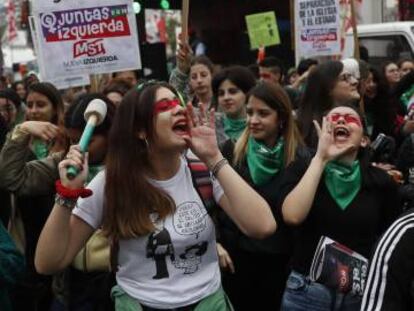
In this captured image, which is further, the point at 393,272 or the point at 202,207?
the point at 202,207

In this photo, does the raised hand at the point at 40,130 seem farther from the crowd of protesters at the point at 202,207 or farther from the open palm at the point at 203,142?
the open palm at the point at 203,142

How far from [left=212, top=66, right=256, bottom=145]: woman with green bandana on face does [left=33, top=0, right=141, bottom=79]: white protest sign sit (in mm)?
666

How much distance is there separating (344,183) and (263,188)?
67 cm

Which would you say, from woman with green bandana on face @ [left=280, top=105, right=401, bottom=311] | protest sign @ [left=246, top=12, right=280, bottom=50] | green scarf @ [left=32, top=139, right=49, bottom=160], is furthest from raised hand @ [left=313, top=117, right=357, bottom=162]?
protest sign @ [left=246, top=12, right=280, bottom=50]

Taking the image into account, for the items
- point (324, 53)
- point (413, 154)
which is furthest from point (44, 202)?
point (324, 53)

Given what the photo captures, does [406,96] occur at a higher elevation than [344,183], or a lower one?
lower

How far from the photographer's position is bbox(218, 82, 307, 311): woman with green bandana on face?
374 cm

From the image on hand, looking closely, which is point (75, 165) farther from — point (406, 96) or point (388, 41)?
point (388, 41)

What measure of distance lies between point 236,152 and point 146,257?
4.95 ft

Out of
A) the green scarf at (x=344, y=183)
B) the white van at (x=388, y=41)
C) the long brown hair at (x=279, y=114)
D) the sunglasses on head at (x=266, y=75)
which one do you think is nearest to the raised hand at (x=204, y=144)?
the green scarf at (x=344, y=183)

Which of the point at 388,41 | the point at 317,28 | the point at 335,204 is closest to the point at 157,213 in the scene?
the point at 335,204

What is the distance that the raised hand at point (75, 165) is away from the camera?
236 centimetres

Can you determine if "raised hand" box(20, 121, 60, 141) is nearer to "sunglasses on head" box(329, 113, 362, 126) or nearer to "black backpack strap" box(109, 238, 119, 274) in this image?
"black backpack strap" box(109, 238, 119, 274)

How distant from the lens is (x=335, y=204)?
318cm
